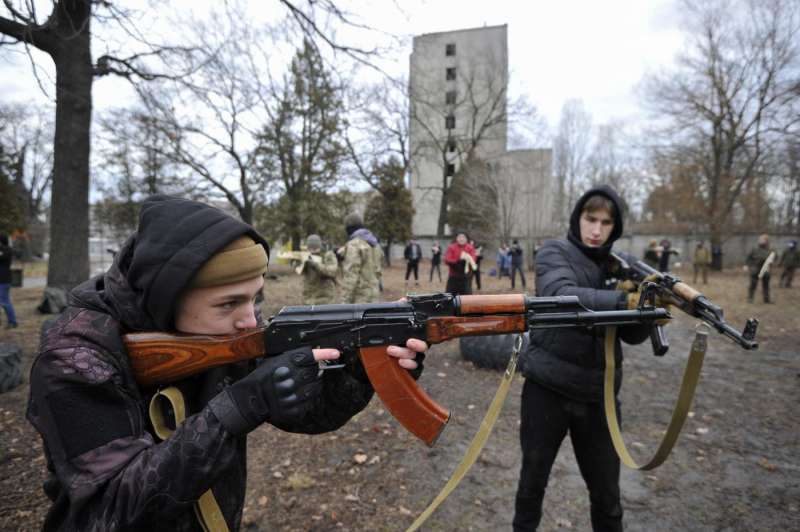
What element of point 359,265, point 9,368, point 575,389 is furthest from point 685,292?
point 9,368

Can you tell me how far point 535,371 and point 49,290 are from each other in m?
9.89

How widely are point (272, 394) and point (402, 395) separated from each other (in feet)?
2.42

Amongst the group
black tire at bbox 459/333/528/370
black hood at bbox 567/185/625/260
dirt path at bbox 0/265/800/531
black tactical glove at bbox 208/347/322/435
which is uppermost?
black hood at bbox 567/185/625/260

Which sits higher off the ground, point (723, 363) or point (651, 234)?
point (651, 234)

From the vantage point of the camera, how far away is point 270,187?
22938 mm

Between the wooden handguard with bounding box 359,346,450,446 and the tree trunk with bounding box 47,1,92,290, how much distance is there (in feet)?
26.8

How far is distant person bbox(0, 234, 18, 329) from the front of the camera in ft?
25.3

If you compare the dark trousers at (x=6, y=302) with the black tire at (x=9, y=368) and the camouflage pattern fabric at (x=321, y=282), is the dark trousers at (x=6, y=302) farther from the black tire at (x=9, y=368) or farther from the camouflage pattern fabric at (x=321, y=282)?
the camouflage pattern fabric at (x=321, y=282)

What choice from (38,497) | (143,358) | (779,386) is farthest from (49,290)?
(779,386)

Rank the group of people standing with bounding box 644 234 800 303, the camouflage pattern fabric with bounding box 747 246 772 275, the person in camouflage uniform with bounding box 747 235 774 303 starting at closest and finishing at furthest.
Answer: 1. the group of people standing with bounding box 644 234 800 303
2. the person in camouflage uniform with bounding box 747 235 774 303
3. the camouflage pattern fabric with bounding box 747 246 772 275

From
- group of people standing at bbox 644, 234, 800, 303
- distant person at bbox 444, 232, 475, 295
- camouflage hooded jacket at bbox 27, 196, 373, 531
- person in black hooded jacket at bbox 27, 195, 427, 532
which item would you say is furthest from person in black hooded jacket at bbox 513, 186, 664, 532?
group of people standing at bbox 644, 234, 800, 303

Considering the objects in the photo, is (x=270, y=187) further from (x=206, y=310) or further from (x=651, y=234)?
(x=651, y=234)

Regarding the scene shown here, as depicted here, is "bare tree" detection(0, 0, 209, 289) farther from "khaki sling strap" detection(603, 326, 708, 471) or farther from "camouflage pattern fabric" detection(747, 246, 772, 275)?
"camouflage pattern fabric" detection(747, 246, 772, 275)

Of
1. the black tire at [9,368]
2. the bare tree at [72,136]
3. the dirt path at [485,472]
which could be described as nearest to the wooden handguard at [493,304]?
the dirt path at [485,472]
